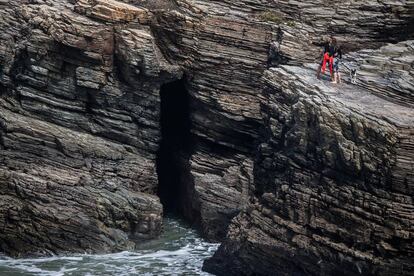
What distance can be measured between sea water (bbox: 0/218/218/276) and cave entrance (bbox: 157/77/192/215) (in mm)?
4399

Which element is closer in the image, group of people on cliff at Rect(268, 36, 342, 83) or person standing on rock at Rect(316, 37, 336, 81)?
group of people on cliff at Rect(268, 36, 342, 83)

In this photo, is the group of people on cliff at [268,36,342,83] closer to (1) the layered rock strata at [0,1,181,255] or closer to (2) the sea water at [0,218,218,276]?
(1) the layered rock strata at [0,1,181,255]

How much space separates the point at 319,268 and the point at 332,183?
3.55 metres

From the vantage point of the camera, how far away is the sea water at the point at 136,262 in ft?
154

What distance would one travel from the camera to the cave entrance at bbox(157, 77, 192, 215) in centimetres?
5466

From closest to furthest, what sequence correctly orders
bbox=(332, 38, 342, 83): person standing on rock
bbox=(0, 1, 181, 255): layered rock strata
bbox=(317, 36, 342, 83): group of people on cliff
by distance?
bbox=(332, 38, 342, 83): person standing on rock < bbox=(317, 36, 342, 83): group of people on cliff < bbox=(0, 1, 181, 255): layered rock strata

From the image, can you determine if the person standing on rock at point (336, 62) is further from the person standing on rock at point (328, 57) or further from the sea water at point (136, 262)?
the sea water at point (136, 262)

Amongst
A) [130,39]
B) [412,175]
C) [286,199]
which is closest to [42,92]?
[130,39]

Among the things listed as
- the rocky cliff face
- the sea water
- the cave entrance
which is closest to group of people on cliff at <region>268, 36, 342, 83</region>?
the rocky cliff face

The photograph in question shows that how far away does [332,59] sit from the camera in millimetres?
46750

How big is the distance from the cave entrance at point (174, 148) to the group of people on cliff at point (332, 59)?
30.8 feet

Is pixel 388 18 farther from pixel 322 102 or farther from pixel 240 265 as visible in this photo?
pixel 240 265

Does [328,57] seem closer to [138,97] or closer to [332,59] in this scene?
[332,59]

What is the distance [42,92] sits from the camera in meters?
51.9
